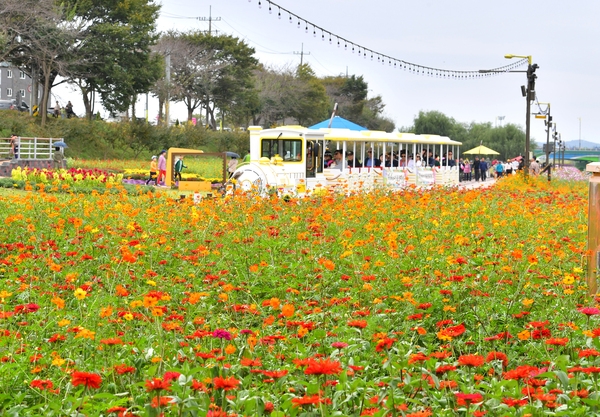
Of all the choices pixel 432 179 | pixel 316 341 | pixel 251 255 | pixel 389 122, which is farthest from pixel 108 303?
pixel 389 122

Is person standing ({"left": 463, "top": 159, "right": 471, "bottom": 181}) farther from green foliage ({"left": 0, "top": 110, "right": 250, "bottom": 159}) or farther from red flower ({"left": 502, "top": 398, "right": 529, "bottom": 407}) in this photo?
red flower ({"left": 502, "top": 398, "right": 529, "bottom": 407})

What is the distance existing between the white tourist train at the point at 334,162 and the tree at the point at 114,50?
64.7 feet

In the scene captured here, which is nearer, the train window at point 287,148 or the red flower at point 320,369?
the red flower at point 320,369

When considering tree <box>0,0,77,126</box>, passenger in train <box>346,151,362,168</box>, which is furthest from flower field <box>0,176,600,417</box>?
tree <box>0,0,77,126</box>

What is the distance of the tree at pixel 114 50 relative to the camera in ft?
151

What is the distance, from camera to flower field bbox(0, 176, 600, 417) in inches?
151

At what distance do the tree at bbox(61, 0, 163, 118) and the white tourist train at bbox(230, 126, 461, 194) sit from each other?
1971cm

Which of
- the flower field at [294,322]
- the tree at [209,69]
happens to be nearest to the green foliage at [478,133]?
the tree at [209,69]

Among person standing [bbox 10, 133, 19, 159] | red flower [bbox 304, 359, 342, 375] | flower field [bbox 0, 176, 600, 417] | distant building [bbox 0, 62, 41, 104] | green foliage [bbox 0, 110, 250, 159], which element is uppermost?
distant building [bbox 0, 62, 41, 104]

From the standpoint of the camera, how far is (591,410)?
151 inches

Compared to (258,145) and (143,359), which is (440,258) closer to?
(143,359)

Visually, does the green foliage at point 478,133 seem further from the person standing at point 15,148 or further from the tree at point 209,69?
the person standing at point 15,148

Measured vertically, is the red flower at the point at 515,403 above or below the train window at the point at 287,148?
below

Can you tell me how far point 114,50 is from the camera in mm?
46719
